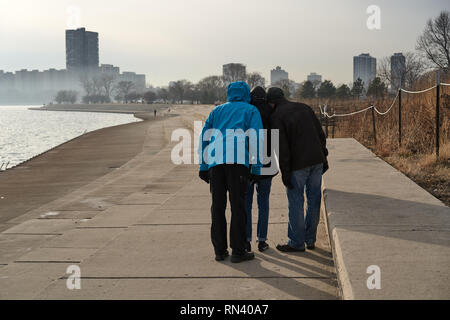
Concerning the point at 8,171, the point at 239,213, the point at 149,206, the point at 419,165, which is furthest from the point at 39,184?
the point at 239,213

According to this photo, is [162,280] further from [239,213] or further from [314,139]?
[314,139]

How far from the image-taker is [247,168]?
204 inches

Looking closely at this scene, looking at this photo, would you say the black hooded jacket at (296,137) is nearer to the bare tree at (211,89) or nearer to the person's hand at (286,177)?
the person's hand at (286,177)

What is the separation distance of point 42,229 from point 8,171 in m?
14.1

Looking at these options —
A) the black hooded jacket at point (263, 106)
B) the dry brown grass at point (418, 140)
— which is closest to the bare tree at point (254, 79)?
the dry brown grass at point (418, 140)

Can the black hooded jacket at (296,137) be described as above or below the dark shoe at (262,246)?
above

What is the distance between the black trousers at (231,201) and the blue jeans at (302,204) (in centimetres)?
56

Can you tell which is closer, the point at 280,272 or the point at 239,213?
the point at 280,272

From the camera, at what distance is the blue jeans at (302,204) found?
5469 millimetres

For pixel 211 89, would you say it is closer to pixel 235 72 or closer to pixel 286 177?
pixel 235 72

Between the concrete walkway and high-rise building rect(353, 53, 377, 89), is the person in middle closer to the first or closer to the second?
the concrete walkway

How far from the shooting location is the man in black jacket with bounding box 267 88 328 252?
5.42 m

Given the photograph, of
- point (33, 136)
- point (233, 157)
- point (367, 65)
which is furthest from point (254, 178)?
point (367, 65)

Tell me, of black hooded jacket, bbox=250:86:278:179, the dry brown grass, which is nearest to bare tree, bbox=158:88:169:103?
the dry brown grass
